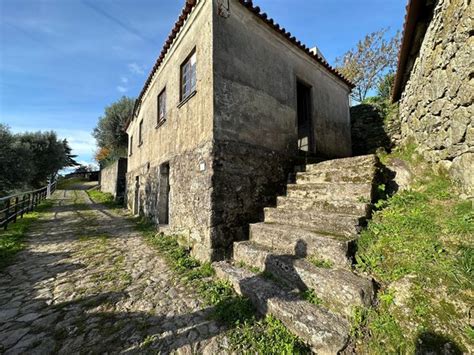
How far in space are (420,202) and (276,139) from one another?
3.04 meters

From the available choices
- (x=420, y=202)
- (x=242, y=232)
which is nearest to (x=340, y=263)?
(x=420, y=202)

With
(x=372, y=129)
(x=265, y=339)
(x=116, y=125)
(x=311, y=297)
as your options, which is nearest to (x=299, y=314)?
(x=311, y=297)

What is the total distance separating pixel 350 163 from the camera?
433 cm

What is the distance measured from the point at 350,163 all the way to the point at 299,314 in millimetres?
3038

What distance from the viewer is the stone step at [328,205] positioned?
3.31m

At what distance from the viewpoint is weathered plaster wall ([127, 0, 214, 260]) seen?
4398 mm

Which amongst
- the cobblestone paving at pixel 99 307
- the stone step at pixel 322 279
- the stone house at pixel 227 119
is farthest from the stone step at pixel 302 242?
the cobblestone paving at pixel 99 307

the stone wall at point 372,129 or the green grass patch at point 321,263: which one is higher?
the stone wall at point 372,129

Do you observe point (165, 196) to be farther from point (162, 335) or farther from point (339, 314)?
point (339, 314)

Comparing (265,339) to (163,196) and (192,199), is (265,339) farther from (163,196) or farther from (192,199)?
(163,196)

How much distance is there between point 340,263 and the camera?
2.79 metres

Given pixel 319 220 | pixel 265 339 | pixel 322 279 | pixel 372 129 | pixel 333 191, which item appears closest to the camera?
pixel 265 339

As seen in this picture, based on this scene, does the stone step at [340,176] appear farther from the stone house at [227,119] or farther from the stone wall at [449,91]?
the stone wall at [449,91]

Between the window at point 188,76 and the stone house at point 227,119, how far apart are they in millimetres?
26
